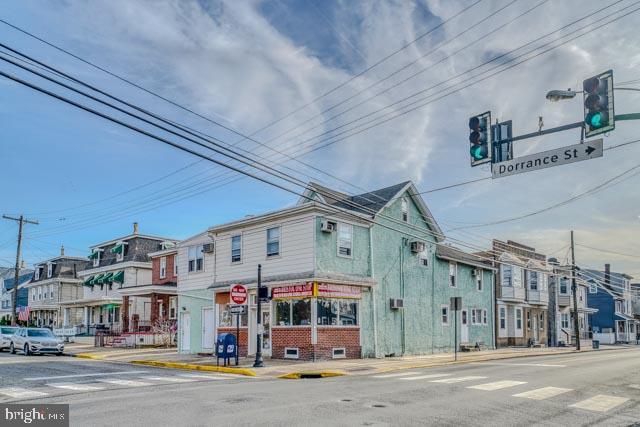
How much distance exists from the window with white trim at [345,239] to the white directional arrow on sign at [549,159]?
Result: 13.4 metres

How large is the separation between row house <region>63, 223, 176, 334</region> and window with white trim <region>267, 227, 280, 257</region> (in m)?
22.1

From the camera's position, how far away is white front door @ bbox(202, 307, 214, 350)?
2917cm

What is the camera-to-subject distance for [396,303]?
2761 centimetres

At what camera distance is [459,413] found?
10352mm

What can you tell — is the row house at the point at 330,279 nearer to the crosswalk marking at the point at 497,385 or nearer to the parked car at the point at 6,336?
the crosswalk marking at the point at 497,385

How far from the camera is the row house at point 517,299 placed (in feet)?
142

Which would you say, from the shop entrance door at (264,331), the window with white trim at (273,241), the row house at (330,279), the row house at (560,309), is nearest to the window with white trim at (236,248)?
the row house at (330,279)

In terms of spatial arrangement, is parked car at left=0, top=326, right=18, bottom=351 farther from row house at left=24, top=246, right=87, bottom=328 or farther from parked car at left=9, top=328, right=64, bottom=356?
row house at left=24, top=246, right=87, bottom=328

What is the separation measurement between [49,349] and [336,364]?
57.5 feet

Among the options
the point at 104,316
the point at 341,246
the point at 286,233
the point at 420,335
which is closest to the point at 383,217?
the point at 341,246

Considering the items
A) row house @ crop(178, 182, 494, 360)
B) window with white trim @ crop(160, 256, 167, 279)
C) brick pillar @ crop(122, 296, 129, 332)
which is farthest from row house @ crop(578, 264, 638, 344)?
brick pillar @ crop(122, 296, 129, 332)

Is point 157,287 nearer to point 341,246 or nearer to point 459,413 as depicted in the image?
point 341,246

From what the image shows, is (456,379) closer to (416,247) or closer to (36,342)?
(416,247)

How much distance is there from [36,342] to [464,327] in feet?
80.0
